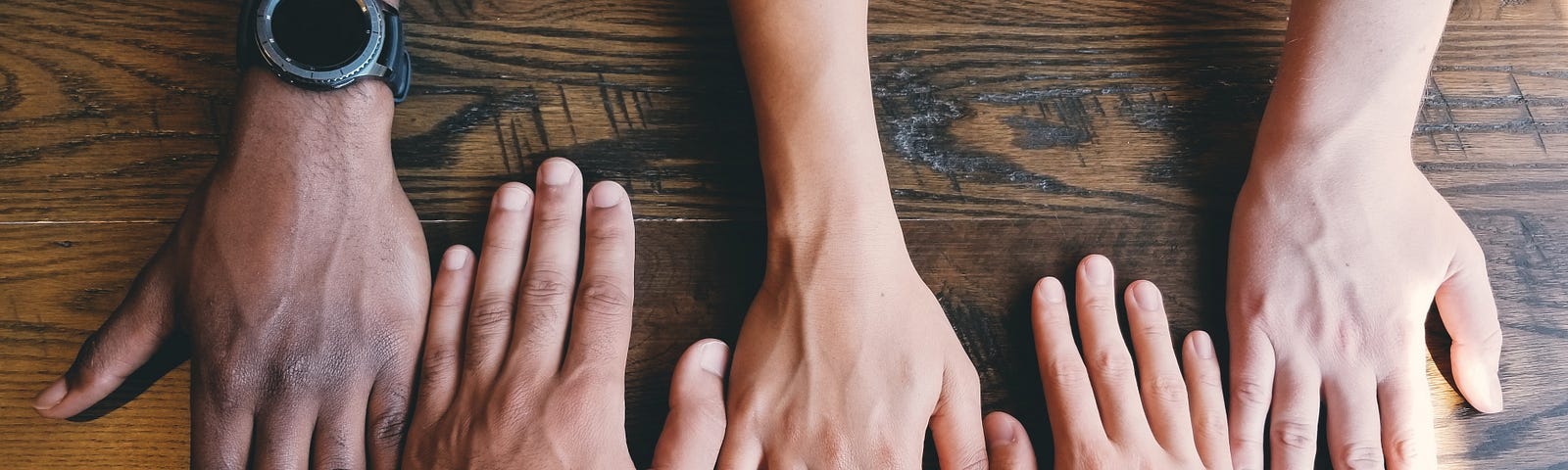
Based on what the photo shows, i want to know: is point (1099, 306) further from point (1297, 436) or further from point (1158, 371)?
point (1297, 436)

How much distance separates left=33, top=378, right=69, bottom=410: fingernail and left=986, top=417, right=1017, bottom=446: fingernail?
3.04ft

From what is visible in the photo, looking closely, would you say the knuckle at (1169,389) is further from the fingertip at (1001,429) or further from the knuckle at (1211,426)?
the fingertip at (1001,429)

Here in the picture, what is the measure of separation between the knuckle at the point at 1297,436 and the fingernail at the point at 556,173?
808 millimetres

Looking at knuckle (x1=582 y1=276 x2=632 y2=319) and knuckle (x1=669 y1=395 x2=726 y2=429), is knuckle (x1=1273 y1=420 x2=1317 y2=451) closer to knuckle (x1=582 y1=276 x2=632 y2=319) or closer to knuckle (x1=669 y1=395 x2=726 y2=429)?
knuckle (x1=669 y1=395 x2=726 y2=429)

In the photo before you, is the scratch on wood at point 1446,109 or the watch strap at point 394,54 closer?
Answer: the watch strap at point 394,54

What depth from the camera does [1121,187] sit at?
903mm

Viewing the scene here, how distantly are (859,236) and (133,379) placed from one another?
75cm

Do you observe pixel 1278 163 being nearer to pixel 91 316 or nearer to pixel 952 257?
pixel 952 257

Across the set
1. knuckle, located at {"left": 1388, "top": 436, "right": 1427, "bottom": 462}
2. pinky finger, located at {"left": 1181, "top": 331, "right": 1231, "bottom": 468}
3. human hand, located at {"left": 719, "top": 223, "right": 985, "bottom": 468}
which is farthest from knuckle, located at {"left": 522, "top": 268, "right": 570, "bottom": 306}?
knuckle, located at {"left": 1388, "top": 436, "right": 1427, "bottom": 462}

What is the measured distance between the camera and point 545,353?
0.84 m

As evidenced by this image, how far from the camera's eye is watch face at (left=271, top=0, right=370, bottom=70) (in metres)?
0.79

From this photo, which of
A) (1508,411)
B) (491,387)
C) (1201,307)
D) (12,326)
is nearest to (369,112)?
(491,387)

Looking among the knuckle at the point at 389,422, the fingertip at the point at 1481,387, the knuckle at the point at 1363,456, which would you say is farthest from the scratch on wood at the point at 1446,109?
the knuckle at the point at 389,422

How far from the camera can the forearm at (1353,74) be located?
86 cm
